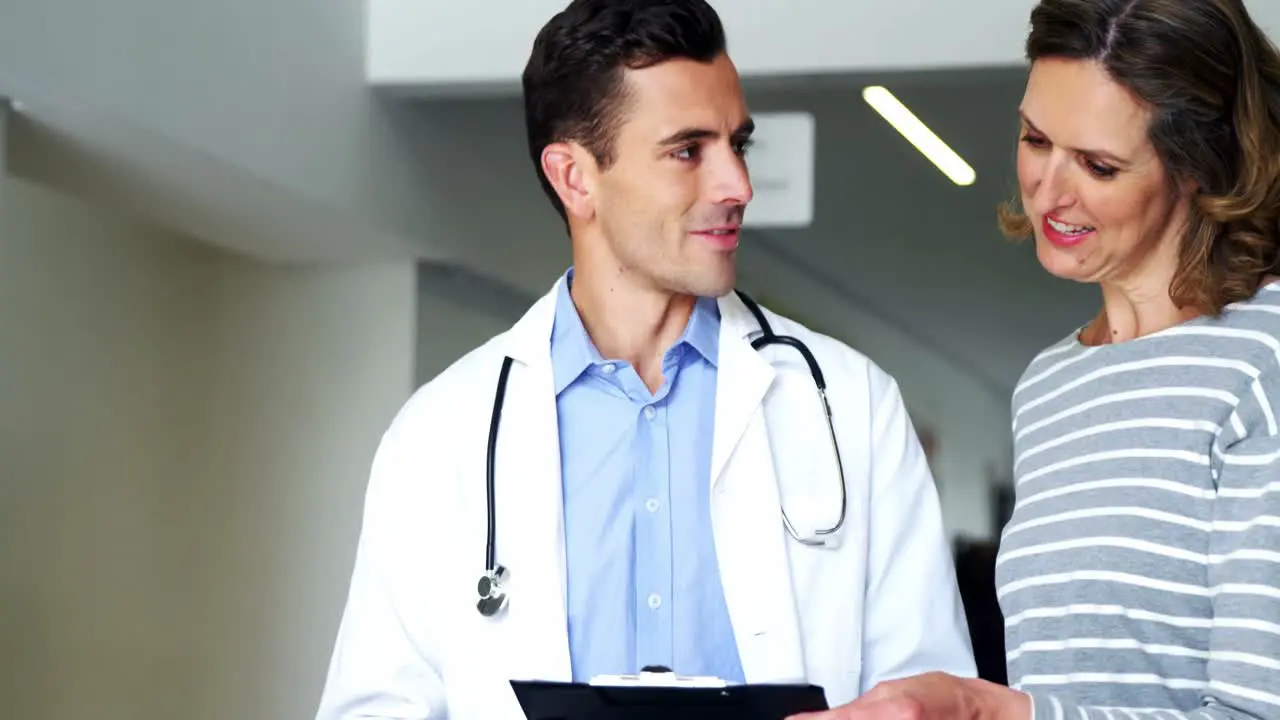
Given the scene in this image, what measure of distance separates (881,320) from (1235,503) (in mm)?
9632

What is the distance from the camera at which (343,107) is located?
417cm

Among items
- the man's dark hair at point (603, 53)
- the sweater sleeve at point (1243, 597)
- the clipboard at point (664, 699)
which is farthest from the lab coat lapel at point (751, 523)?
the sweater sleeve at point (1243, 597)

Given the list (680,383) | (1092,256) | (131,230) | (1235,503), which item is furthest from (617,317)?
(131,230)

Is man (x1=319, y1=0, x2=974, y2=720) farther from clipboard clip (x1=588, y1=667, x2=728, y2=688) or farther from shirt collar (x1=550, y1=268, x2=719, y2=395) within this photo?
clipboard clip (x1=588, y1=667, x2=728, y2=688)

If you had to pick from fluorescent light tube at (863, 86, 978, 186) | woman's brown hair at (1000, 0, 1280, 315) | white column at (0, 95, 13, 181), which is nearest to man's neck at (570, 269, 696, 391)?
woman's brown hair at (1000, 0, 1280, 315)

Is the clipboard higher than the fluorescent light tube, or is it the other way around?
the fluorescent light tube

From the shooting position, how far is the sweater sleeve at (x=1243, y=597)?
1.27 metres

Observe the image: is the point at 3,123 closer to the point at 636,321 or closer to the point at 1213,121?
the point at 636,321

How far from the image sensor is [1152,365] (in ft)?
4.94

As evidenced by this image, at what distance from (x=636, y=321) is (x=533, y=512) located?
0.31 m

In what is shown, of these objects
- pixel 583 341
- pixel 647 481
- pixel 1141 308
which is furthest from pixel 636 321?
pixel 1141 308

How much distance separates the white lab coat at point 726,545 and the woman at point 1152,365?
393 mm

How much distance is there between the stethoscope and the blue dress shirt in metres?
0.07

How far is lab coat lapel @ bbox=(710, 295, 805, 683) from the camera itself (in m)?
1.91
